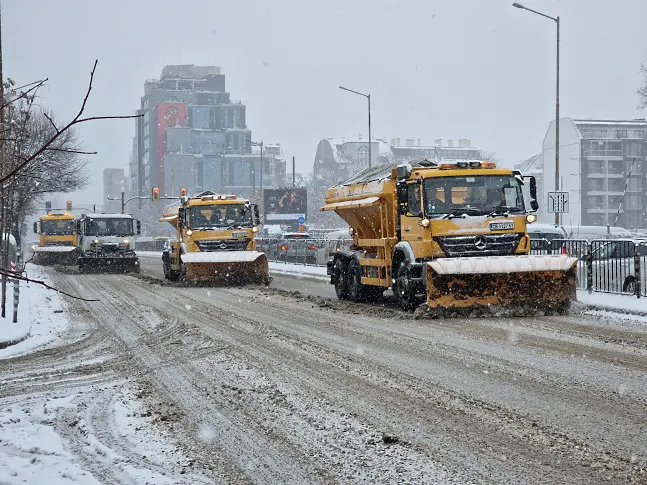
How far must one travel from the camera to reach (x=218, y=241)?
27.0 meters

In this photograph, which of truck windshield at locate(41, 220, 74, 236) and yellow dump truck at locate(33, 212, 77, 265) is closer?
yellow dump truck at locate(33, 212, 77, 265)

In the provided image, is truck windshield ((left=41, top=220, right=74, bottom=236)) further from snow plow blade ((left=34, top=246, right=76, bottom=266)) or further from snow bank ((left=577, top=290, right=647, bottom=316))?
snow bank ((left=577, top=290, right=647, bottom=316))

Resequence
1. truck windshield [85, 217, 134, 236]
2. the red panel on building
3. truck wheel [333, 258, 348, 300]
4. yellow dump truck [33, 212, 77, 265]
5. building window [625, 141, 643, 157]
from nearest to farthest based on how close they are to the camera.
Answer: truck wheel [333, 258, 348, 300] → truck windshield [85, 217, 134, 236] → yellow dump truck [33, 212, 77, 265] → building window [625, 141, 643, 157] → the red panel on building

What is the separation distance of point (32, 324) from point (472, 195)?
783 centimetres

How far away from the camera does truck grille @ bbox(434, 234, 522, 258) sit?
16.0m

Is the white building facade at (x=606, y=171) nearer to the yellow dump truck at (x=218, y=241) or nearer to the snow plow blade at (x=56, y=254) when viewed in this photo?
the snow plow blade at (x=56, y=254)

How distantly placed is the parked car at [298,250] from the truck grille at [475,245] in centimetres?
2266

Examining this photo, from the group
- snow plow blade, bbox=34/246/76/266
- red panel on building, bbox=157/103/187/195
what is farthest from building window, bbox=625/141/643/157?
red panel on building, bbox=157/103/187/195

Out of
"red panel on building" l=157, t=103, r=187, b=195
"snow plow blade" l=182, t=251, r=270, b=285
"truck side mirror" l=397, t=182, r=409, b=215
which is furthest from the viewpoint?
"red panel on building" l=157, t=103, r=187, b=195

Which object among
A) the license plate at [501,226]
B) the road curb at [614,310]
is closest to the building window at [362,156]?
the road curb at [614,310]

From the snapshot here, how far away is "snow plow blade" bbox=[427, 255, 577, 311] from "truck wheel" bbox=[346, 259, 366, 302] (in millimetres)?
3743

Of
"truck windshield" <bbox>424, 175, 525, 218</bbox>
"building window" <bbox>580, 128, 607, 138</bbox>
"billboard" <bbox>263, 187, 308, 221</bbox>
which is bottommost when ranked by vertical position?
"truck windshield" <bbox>424, 175, 525, 218</bbox>

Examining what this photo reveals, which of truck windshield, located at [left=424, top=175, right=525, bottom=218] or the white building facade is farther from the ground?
the white building facade

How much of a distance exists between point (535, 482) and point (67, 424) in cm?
383
